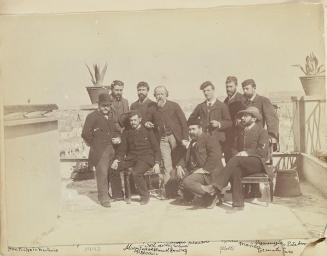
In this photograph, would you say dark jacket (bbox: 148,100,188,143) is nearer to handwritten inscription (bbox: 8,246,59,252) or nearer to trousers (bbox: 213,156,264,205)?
trousers (bbox: 213,156,264,205)

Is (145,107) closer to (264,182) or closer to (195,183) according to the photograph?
(195,183)

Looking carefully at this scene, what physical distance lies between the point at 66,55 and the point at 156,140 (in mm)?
344

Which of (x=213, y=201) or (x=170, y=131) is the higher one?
(x=170, y=131)

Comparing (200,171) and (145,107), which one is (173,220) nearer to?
(200,171)

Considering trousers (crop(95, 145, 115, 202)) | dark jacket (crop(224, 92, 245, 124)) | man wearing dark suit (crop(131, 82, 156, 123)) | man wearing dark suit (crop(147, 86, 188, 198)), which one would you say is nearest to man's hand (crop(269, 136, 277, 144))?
dark jacket (crop(224, 92, 245, 124))

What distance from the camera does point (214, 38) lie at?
1.34 meters

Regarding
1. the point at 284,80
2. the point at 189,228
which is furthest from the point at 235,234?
the point at 284,80

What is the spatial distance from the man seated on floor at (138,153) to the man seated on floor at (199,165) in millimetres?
83

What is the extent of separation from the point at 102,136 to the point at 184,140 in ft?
0.75

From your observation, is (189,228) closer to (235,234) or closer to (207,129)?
(235,234)

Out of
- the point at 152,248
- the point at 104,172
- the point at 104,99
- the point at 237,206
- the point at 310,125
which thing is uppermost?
the point at 104,99

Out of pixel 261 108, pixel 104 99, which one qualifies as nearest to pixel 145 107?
pixel 104 99

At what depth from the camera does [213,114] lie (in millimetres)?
1331

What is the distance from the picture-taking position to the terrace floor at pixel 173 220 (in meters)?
1.32
